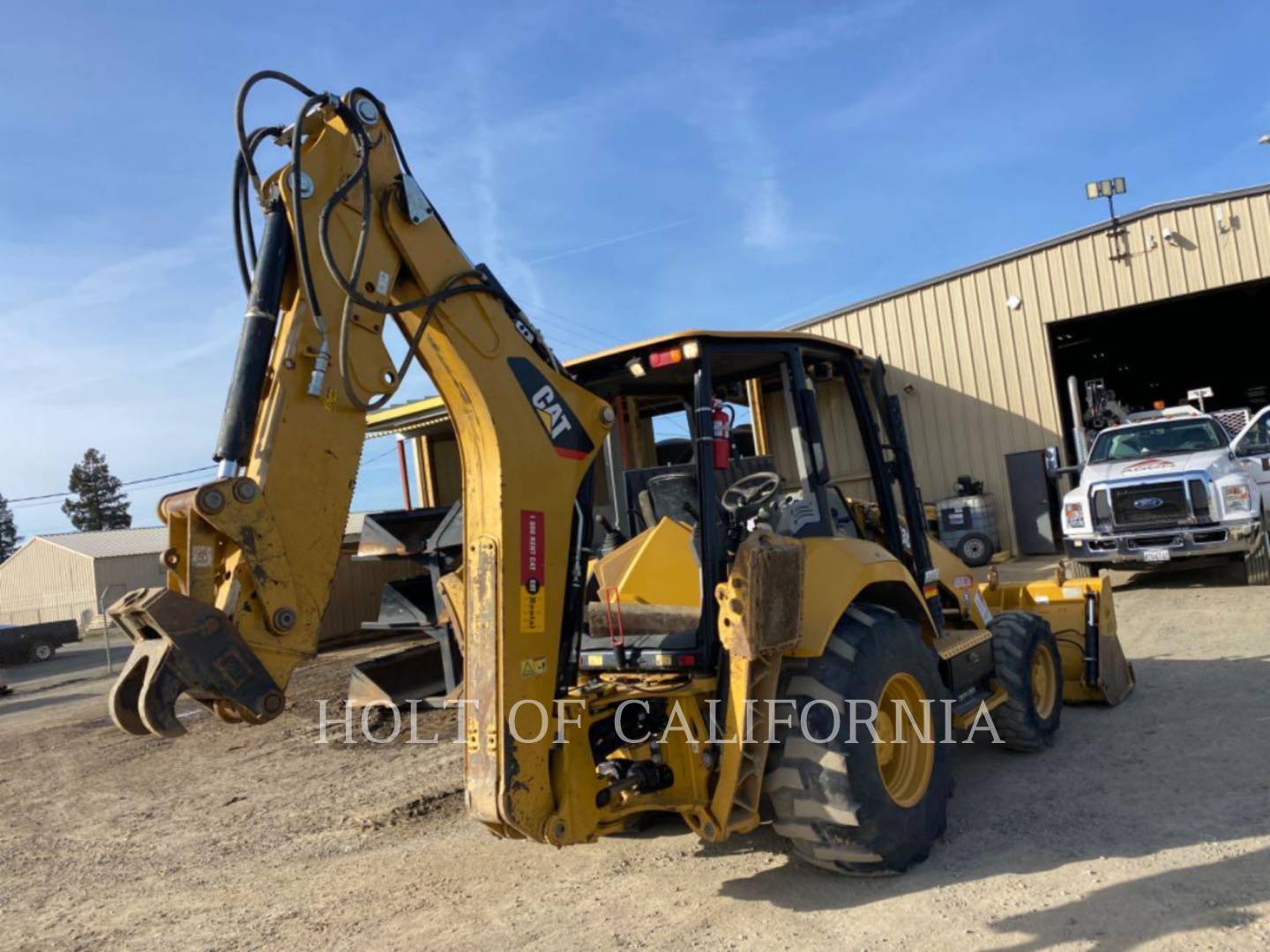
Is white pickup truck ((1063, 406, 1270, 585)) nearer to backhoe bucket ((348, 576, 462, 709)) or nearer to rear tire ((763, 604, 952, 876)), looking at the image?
backhoe bucket ((348, 576, 462, 709))

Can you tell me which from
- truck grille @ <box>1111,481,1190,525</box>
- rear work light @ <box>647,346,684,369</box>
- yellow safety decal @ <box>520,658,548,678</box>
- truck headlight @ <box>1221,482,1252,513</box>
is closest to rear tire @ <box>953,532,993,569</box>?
truck grille @ <box>1111,481,1190,525</box>

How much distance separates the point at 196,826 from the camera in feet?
20.5

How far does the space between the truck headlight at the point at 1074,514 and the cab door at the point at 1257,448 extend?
1.98 meters

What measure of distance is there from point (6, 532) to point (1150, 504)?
76.3 meters

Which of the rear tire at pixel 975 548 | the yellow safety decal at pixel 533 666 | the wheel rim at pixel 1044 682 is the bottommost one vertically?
the wheel rim at pixel 1044 682

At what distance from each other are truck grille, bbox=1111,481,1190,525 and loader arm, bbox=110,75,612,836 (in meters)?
9.51

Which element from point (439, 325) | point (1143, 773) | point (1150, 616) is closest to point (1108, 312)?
point (1150, 616)

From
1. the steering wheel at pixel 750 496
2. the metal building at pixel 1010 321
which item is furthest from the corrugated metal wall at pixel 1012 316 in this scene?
the steering wheel at pixel 750 496

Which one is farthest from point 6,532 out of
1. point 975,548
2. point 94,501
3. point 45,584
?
point 975,548

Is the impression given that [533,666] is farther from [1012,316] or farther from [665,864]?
[1012,316]

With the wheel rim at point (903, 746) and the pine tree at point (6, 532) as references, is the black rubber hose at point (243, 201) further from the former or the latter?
the pine tree at point (6, 532)

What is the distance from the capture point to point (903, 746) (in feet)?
A: 14.8

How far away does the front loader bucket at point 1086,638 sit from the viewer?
21.4 ft

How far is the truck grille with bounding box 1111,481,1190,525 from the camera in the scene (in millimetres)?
11086
